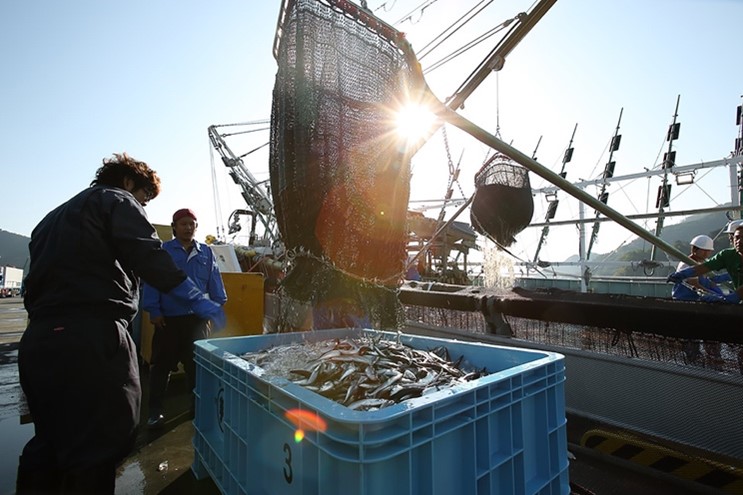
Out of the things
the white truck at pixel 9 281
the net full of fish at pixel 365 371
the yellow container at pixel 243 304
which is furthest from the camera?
the white truck at pixel 9 281

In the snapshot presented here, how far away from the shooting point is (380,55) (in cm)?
262

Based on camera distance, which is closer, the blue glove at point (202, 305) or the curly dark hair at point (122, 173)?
the curly dark hair at point (122, 173)

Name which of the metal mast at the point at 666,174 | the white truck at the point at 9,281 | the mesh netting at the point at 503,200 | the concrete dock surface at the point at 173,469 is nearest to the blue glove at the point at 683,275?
the mesh netting at the point at 503,200

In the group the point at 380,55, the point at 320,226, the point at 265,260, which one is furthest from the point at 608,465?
the point at 265,260

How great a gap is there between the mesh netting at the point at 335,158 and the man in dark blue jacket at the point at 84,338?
2.85 feet

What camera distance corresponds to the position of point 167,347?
3.19m

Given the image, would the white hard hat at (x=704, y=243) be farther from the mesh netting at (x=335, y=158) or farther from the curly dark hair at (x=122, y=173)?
the curly dark hair at (x=122, y=173)

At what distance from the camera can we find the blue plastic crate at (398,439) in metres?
1.10

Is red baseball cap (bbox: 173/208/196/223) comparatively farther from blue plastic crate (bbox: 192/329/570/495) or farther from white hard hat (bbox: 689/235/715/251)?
white hard hat (bbox: 689/235/715/251)

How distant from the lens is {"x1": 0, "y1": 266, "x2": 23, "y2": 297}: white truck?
2551cm

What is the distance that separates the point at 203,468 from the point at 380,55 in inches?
123

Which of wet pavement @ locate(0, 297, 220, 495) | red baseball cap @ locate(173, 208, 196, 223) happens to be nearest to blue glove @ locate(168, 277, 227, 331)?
red baseball cap @ locate(173, 208, 196, 223)

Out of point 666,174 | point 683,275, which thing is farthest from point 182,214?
point 666,174

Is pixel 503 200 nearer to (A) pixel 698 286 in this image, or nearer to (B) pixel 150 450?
(A) pixel 698 286
